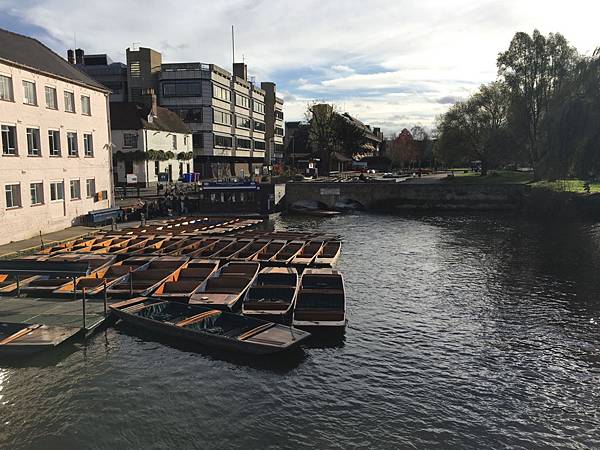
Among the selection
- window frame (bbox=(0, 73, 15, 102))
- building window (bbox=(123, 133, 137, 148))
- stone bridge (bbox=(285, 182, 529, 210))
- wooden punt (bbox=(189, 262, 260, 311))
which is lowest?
wooden punt (bbox=(189, 262, 260, 311))

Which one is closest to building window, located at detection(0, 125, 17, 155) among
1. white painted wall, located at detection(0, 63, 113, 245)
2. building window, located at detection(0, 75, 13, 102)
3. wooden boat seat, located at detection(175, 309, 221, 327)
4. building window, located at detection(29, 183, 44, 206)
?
white painted wall, located at detection(0, 63, 113, 245)

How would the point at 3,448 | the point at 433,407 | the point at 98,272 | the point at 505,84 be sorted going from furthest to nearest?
1. the point at 505,84
2. the point at 98,272
3. the point at 433,407
4. the point at 3,448

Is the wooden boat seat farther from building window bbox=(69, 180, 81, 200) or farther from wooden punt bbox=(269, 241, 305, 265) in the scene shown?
building window bbox=(69, 180, 81, 200)

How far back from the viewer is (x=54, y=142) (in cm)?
4109

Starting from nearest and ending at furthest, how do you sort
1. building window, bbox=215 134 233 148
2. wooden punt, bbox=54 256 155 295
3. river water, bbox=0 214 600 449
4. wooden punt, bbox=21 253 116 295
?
river water, bbox=0 214 600 449
wooden punt, bbox=21 253 116 295
wooden punt, bbox=54 256 155 295
building window, bbox=215 134 233 148

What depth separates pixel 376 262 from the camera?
123 feet

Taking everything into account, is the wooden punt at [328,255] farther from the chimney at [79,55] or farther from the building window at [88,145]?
the chimney at [79,55]

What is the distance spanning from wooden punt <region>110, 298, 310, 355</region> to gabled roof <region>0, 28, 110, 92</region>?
23.1 m

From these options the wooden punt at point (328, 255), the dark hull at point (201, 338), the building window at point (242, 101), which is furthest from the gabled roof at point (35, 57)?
the building window at point (242, 101)

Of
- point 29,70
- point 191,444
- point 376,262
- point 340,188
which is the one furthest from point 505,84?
point 191,444

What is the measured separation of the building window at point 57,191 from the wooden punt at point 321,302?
24392mm

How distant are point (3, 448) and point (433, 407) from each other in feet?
40.8

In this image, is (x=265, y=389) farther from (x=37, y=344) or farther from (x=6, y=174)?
(x=6, y=174)

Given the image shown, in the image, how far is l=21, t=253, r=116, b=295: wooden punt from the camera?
2473 cm
